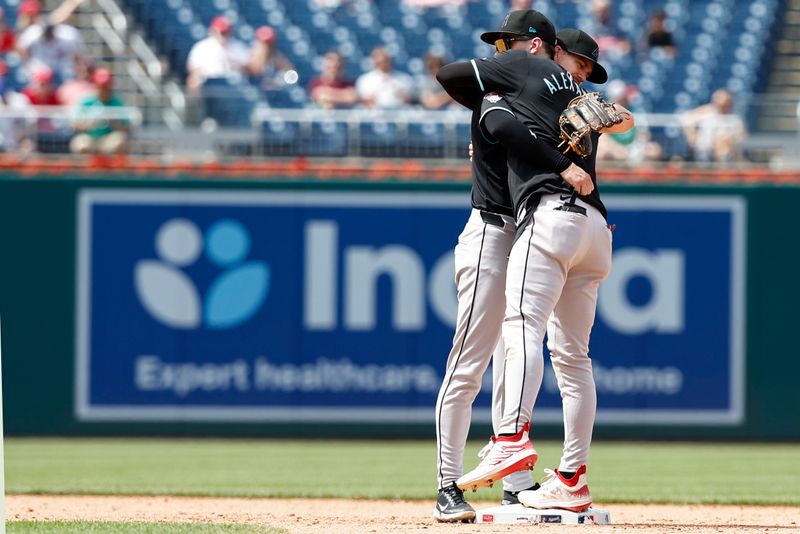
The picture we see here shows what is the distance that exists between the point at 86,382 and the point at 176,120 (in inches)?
85.4

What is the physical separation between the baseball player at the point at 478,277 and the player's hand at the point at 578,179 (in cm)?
30

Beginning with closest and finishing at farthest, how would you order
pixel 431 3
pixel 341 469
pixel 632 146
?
pixel 341 469
pixel 632 146
pixel 431 3

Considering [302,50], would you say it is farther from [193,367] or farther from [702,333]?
[702,333]

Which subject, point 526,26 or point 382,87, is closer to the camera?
point 526,26

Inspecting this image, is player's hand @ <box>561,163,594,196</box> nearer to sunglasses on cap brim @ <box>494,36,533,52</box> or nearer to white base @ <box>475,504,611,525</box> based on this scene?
sunglasses on cap brim @ <box>494,36,533,52</box>

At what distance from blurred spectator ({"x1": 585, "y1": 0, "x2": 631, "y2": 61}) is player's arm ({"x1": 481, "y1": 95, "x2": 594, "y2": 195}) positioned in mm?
8356

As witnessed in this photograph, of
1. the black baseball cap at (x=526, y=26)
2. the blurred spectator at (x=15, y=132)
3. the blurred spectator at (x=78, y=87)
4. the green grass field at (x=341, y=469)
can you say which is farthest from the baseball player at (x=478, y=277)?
the blurred spectator at (x=78, y=87)

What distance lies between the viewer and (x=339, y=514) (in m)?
6.01

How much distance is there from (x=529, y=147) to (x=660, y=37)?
8.83m

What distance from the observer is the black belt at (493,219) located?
5.16 m

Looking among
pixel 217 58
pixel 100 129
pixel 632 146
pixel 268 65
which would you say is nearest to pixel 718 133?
pixel 632 146

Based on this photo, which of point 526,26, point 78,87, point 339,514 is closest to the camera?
point 526,26

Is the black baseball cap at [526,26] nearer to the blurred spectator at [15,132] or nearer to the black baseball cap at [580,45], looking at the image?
the black baseball cap at [580,45]

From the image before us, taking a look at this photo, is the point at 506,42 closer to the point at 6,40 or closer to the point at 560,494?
the point at 560,494
